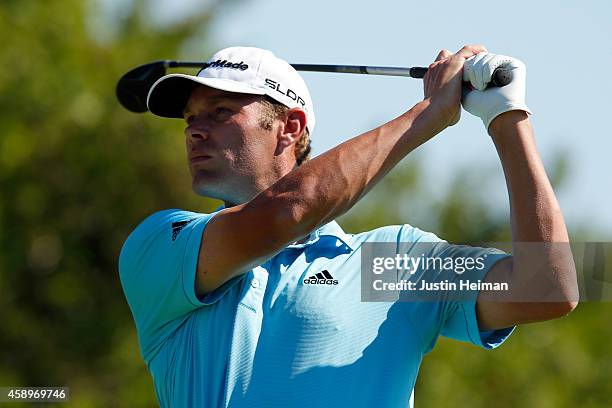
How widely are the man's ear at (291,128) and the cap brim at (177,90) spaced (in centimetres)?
16

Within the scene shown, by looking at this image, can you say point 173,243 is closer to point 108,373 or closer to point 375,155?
point 375,155

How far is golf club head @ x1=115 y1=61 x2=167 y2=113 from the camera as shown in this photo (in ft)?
17.0

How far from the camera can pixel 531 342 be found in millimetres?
17594

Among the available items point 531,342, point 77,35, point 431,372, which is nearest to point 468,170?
point 531,342

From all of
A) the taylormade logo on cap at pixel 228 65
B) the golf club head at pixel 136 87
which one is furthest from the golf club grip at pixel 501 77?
the golf club head at pixel 136 87

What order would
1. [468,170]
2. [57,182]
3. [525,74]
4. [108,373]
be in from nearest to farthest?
[525,74] < [108,373] < [57,182] < [468,170]

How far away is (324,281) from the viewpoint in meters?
3.72

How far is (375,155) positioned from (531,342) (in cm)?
1459

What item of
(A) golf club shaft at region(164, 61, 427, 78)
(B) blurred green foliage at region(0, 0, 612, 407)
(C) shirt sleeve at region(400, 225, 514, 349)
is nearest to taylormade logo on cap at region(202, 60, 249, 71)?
(A) golf club shaft at region(164, 61, 427, 78)

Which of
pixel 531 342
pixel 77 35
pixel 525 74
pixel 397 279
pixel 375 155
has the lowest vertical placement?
pixel 531 342

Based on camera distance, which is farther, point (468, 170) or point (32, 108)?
point (468, 170)

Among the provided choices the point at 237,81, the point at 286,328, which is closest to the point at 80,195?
the point at 237,81

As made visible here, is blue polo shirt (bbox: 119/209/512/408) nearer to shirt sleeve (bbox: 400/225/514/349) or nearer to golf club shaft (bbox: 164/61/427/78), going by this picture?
shirt sleeve (bbox: 400/225/514/349)

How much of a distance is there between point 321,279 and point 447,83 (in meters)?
0.63
